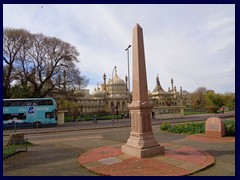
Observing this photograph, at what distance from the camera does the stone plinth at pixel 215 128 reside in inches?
568

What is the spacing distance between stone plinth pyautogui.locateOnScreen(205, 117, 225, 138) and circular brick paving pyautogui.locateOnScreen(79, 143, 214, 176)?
574cm

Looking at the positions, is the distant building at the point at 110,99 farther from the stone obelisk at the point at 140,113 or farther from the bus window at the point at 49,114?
the stone obelisk at the point at 140,113

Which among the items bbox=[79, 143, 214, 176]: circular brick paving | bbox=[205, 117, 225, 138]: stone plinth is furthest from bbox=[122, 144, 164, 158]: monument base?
bbox=[205, 117, 225, 138]: stone plinth

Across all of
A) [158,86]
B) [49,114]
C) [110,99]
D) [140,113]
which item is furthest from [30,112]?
[158,86]

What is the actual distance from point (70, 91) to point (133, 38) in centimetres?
2961

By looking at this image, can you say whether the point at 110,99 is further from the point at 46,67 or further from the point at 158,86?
the point at 46,67

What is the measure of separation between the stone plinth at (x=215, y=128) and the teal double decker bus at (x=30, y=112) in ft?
68.5

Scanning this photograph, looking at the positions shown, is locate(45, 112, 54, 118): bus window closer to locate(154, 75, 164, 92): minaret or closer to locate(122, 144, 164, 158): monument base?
locate(122, 144, 164, 158): monument base

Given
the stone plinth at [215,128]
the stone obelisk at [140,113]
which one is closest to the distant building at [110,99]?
the stone plinth at [215,128]

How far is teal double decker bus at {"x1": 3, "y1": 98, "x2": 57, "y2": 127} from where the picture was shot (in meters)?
28.0

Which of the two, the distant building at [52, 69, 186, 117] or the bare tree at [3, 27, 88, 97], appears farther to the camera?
the distant building at [52, 69, 186, 117]

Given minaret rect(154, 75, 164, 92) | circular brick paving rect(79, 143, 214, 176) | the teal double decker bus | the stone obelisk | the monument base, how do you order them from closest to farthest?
circular brick paving rect(79, 143, 214, 176), the monument base, the stone obelisk, the teal double decker bus, minaret rect(154, 75, 164, 92)

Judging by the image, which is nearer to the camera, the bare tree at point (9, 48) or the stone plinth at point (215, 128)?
the stone plinth at point (215, 128)
